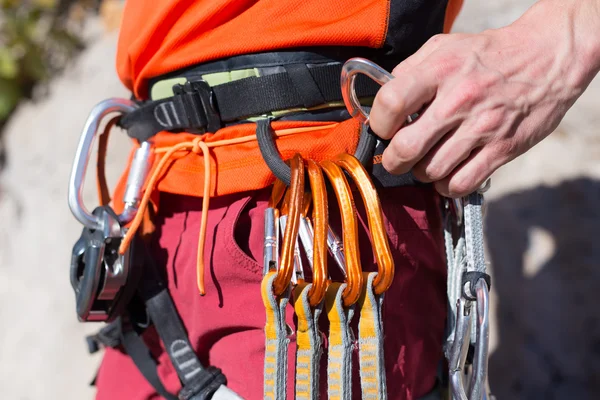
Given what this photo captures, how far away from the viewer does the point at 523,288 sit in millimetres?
1871

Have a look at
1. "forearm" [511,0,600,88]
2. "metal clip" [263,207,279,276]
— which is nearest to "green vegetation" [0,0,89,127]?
"metal clip" [263,207,279,276]

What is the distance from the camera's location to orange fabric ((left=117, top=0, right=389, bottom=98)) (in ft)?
2.78

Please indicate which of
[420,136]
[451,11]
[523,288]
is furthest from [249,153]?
[523,288]

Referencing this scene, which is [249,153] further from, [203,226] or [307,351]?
[307,351]

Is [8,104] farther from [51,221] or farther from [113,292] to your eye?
[113,292]

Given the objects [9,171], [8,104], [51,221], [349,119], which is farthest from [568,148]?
[8,104]

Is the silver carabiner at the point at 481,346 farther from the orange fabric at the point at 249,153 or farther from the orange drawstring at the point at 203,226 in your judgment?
the orange drawstring at the point at 203,226

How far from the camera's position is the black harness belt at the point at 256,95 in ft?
2.84

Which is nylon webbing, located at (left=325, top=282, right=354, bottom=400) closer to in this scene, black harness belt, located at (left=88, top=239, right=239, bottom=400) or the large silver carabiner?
Answer: black harness belt, located at (left=88, top=239, right=239, bottom=400)

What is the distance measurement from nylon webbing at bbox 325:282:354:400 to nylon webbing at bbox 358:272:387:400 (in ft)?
0.06

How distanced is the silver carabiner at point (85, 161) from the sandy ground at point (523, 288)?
1.44m

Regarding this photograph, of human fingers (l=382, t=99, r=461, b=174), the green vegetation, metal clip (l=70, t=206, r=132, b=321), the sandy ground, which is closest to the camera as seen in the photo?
human fingers (l=382, t=99, r=461, b=174)

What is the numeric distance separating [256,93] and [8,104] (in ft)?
12.2

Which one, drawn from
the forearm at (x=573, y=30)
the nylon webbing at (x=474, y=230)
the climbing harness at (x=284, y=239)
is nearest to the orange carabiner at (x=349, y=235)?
the climbing harness at (x=284, y=239)
